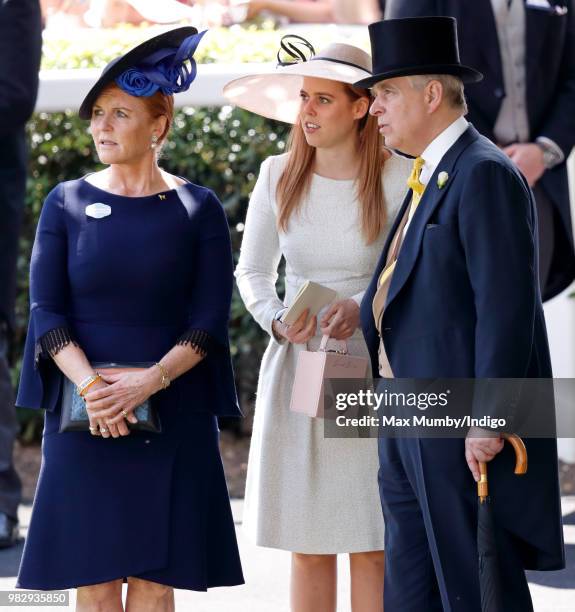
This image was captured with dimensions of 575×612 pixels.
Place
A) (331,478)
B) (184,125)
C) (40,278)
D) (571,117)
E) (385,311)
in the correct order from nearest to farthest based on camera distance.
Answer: (385,311)
(40,278)
(331,478)
(571,117)
(184,125)

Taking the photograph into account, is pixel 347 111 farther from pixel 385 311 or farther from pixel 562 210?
pixel 562 210

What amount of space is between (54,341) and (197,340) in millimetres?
394

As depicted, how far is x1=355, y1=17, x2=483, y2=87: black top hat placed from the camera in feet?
11.9

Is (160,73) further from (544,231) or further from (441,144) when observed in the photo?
(544,231)

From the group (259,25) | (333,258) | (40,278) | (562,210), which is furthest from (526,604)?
(259,25)

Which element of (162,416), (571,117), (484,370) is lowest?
(162,416)

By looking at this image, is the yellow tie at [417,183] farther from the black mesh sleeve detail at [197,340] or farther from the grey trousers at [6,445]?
the grey trousers at [6,445]

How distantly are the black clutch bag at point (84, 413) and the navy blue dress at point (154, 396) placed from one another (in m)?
0.06

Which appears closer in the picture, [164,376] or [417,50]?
[417,50]

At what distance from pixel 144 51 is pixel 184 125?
3.56m

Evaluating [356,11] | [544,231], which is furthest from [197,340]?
[356,11]

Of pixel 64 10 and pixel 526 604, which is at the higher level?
pixel 64 10

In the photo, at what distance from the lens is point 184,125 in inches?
293

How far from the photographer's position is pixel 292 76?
15.0 ft
